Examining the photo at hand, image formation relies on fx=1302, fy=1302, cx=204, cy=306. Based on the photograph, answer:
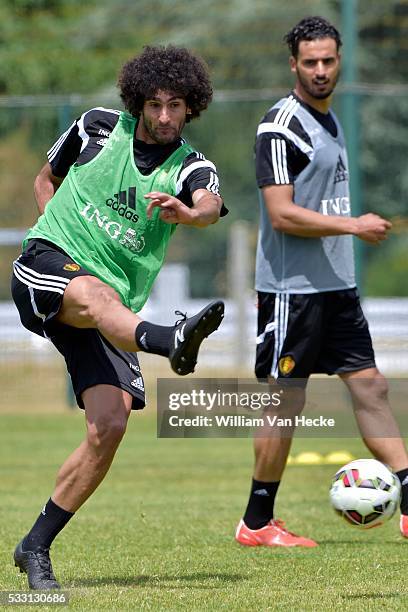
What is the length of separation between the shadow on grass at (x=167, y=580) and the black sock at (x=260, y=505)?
1.02m

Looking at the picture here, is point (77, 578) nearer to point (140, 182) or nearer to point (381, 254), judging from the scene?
point (140, 182)

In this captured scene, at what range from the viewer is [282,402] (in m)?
7.21

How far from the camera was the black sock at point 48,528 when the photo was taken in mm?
5832

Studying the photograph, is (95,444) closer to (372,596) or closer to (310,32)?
(372,596)

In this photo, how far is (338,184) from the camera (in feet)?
24.3

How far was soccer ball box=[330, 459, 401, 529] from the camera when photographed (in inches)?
244

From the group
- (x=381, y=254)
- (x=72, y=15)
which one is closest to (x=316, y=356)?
(x=381, y=254)

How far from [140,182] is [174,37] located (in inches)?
754

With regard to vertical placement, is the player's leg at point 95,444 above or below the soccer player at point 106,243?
below

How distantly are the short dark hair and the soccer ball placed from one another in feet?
8.16

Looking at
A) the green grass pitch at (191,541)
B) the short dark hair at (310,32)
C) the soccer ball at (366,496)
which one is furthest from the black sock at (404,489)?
the short dark hair at (310,32)

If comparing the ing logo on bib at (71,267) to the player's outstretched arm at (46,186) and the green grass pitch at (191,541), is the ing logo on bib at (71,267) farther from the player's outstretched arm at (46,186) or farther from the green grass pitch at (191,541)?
the green grass pitch at (191,541)

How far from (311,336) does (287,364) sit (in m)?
0.20

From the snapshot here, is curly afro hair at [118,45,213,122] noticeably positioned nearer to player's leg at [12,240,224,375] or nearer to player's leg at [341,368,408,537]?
player's leg at [12,240,224,375]
